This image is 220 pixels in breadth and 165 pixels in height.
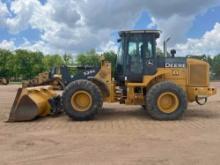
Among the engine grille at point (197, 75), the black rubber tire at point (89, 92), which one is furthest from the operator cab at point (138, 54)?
the black rubber tire at point (89, 92)

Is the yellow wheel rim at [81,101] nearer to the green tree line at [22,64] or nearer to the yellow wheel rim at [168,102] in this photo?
the yellow wheel rim at [168,102]

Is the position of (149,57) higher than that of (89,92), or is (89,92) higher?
(149,57)

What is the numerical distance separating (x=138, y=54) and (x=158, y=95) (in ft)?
5.64

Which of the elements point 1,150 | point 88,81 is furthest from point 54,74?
point 1,150

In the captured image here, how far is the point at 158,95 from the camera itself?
1509 cm

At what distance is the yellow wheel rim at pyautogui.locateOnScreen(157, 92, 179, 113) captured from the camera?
15.2m

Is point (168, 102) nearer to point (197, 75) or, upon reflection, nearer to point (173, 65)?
point (173, 65)

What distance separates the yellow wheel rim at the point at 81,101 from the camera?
15.0 m

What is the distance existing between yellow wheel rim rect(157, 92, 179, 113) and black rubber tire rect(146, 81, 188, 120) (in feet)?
0.30

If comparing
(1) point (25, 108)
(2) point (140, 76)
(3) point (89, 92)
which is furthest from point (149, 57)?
(1) point (25, 108)

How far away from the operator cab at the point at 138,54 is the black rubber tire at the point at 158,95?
34.3 inches

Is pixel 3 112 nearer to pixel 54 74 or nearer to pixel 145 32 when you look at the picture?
pixel 54 74

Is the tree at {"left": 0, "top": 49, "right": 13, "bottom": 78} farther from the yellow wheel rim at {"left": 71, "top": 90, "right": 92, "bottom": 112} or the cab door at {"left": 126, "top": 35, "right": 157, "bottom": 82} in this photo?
the yellow wheel rim at {"left": 71, "top": 90, "right": 92, "bottom": 112}

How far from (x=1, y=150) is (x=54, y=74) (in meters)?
8.60
